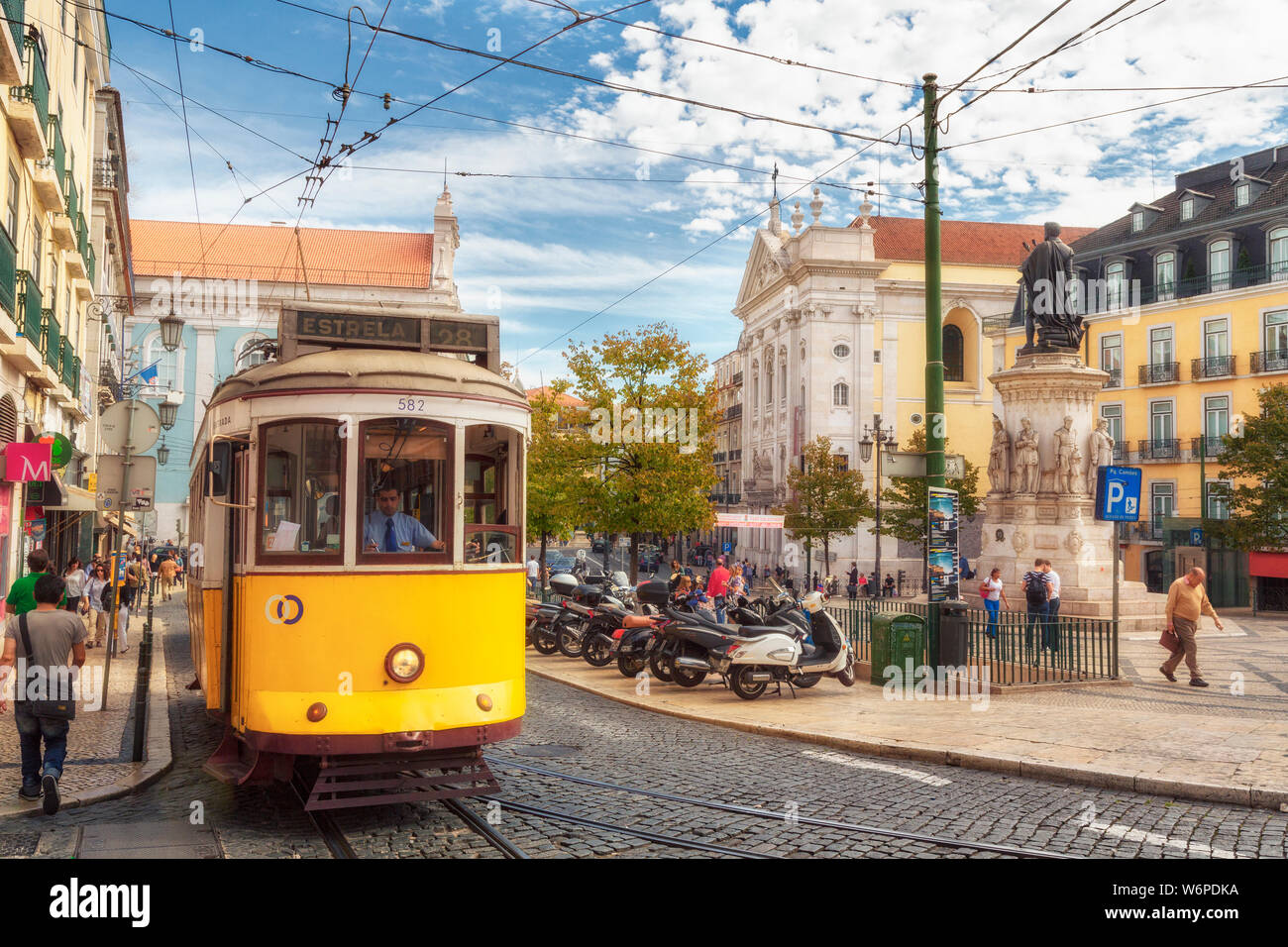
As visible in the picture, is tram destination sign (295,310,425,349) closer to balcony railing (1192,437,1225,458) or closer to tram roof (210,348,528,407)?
tram roof (210,348,528,407)

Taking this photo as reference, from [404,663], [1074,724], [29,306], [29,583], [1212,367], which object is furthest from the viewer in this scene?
[1212,367]

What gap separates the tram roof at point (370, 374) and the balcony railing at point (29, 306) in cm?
1069

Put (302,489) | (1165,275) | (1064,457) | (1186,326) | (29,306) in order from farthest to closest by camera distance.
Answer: (1165,275), (1186,326), (1064,457), (29,306), (302,489)

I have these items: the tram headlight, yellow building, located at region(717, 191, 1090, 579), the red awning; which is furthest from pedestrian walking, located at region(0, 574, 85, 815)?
yellow building, located at region(717, 191, 1090, 579)

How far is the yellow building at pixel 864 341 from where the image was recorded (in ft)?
192

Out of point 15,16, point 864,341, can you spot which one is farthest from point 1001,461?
point 864,341

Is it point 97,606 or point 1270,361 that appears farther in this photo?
point 1270,361

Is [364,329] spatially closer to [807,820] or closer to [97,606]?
[807,820]

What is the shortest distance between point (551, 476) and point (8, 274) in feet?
56.5

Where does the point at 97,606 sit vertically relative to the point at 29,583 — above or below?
below

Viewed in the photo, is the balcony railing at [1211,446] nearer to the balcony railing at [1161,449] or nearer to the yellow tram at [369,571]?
the balcony railing at [1161,449]

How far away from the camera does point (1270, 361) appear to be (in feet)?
132

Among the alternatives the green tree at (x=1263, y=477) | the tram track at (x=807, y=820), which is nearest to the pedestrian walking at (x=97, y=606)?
the tram track at (x=807, y=820)

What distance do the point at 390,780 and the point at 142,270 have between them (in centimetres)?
6090
